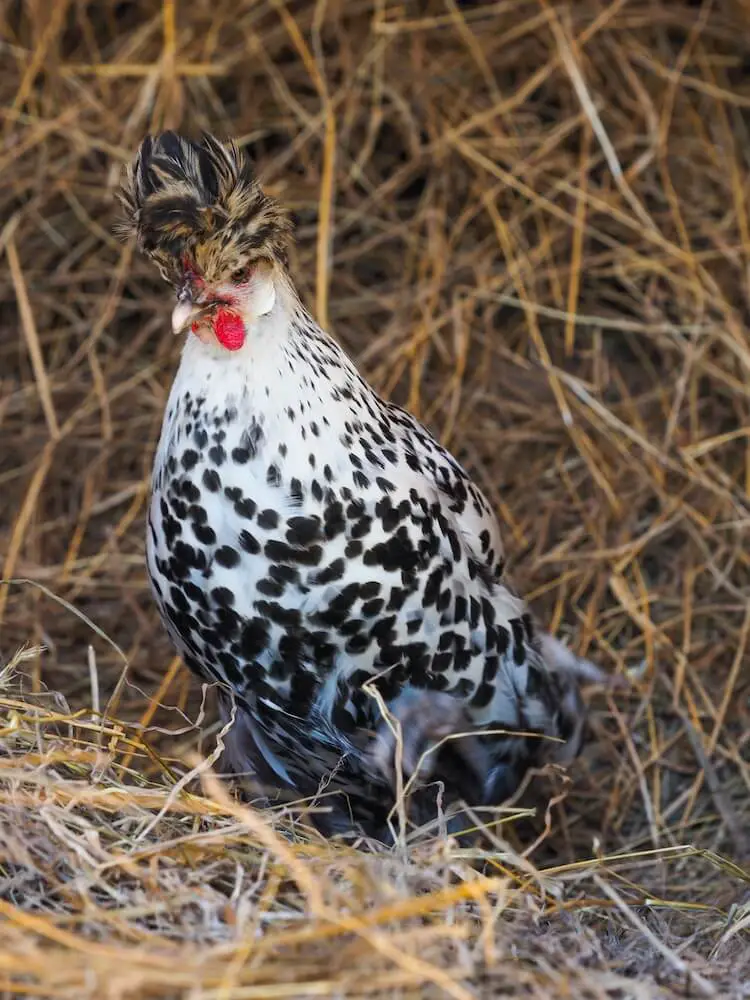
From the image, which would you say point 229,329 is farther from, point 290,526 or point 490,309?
point 490,309

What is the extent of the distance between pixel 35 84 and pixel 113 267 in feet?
1.62

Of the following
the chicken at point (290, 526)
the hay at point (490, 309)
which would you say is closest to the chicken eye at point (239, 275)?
the chicken at point (290, 526)

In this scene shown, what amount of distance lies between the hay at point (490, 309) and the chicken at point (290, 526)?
0.36 metres

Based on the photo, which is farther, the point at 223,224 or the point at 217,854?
the point at 223,224

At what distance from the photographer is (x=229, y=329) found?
62.4 inches

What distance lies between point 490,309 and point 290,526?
1294 millimetres

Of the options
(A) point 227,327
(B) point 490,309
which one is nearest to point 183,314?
(A) point 227,327

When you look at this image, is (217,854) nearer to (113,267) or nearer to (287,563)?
(287,563)

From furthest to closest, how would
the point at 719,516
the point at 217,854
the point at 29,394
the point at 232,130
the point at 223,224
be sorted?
the point at 232,130
the point at 29,394
the point at 719,516
the point at 223,224
the point at 217,854

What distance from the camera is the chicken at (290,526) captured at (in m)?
1.56

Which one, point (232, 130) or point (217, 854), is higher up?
point (232, 130)

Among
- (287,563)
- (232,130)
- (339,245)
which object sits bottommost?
(287,563)

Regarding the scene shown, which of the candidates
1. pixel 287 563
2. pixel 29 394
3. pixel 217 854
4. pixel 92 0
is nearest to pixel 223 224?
pixel 287 563

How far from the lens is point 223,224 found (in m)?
1.54
